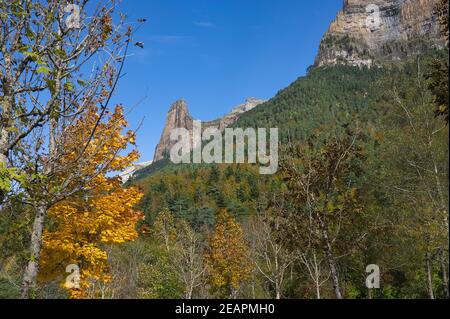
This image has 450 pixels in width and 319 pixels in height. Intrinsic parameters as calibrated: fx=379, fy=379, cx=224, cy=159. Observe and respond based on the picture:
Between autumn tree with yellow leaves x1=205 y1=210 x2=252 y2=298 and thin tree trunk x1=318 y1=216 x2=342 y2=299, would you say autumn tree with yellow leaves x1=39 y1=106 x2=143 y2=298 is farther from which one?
autumn tree with yellow leaves x1=205 y1=210 x2=252 y2=298

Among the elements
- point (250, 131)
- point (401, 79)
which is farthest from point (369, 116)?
point (401, 79)

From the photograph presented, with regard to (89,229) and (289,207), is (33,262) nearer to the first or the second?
(89,229)

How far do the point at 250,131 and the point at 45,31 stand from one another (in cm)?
13261

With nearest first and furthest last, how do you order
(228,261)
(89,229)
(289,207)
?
1. (89,229)
2. (289,207)
3. (228,261)

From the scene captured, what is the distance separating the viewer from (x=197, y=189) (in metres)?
84.2

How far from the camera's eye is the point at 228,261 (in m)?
34.9

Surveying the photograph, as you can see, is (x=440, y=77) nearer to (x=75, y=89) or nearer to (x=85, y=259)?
(x=75, y=89)

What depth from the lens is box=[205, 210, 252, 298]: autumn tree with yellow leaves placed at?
33.6 meters

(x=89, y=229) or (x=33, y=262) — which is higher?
(x=89, y=229)

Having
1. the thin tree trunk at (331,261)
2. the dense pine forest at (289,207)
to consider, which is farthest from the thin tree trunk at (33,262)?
the thin tree trunk at (331,261)

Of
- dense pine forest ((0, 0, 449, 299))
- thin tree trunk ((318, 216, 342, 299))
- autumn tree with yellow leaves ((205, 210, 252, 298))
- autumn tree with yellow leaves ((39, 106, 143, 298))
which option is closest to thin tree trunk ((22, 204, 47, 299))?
dense pine forest ((0, 0, 449, 299))


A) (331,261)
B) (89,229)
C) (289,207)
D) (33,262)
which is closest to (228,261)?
(289,207)
